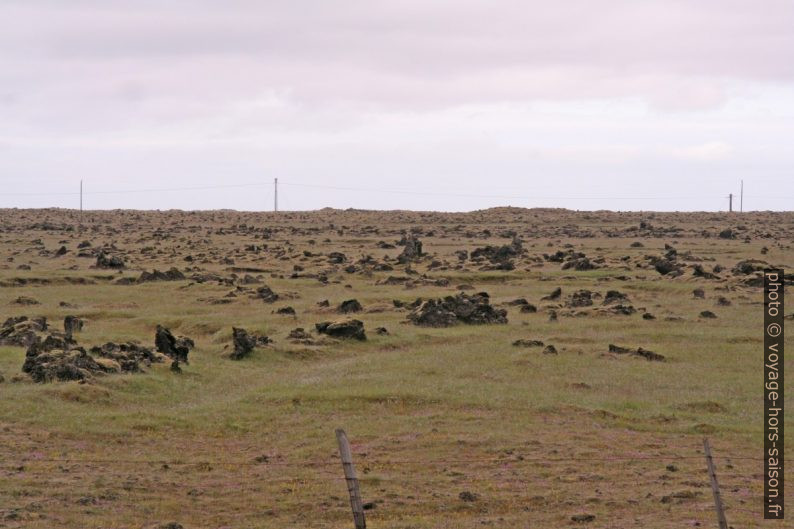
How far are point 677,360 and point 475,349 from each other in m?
6.38

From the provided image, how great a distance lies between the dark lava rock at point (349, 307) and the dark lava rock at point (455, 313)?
3355 mm

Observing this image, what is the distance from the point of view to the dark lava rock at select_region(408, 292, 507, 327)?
42.5 m

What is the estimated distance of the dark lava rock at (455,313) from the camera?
42.5 m

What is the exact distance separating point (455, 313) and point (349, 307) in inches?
214

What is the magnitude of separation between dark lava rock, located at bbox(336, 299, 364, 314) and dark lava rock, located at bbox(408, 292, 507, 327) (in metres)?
3.35

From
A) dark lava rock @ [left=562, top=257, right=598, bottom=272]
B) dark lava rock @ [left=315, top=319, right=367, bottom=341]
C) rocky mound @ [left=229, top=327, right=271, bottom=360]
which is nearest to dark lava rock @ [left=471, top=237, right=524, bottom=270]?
dark lava rock @ [left=562, top=257, right=598, bottom=272]

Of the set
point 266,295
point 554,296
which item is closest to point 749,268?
point 554,296

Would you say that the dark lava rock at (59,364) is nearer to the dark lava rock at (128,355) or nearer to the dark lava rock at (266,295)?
the dark lava rock at (128,355)

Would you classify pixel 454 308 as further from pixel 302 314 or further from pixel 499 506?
pixel 499 506

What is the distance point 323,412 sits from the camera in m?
27.6

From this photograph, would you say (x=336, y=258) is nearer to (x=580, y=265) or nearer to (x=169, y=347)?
(x=580, y=265)

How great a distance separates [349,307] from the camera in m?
46.5

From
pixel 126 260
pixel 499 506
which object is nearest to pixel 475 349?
pixel 499 506

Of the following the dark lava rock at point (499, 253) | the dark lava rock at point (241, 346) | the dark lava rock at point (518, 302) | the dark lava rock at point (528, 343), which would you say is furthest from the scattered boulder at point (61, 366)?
the dark lava rock at point (499, 253)
